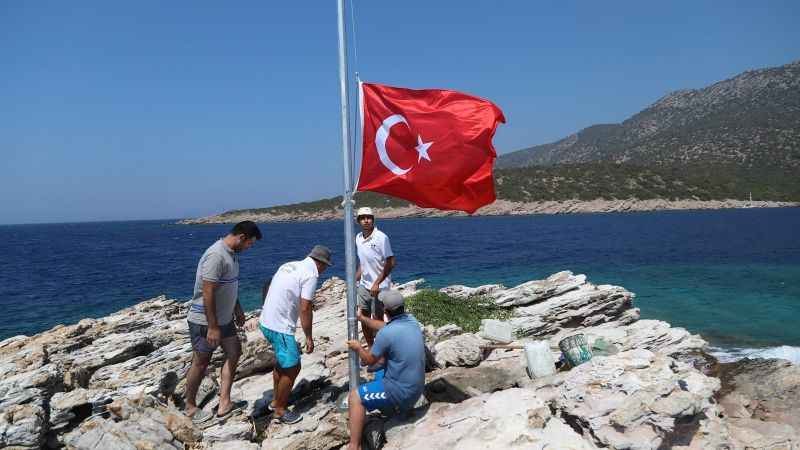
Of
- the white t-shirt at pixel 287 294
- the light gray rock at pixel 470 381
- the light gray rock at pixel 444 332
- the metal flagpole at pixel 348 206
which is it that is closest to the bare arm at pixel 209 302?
the white t-shirt at pixel 287 294

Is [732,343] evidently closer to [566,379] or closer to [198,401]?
[566,379]

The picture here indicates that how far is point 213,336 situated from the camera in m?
6.71

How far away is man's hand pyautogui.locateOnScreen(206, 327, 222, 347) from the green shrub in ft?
22.2

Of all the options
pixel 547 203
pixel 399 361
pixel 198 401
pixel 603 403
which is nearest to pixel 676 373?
pixel 603 403

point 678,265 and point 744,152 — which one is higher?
point 744,152

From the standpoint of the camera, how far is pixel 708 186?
121m

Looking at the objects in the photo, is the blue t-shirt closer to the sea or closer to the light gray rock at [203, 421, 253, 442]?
the light gray rock at [203, 421, 253, 442]

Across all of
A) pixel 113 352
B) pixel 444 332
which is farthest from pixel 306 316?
pixel 113 352

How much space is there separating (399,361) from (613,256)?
41997 mm

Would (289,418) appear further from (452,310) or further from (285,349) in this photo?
(452,310)

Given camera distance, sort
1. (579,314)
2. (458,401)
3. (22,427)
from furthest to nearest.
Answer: (579,314), (458,401), (22,427)

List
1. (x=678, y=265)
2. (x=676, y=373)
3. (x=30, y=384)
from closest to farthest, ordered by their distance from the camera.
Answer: (x=676, y=373)
(x=30, y=384)
(x=678, y=265)

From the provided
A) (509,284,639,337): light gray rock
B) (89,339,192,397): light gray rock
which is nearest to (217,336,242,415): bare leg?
(89,339,192,397): light gray rock

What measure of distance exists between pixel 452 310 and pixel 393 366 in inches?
312
